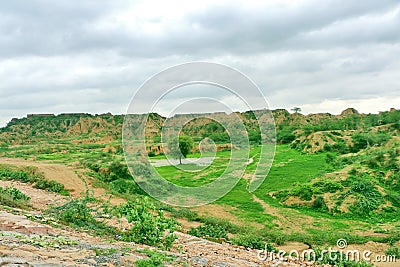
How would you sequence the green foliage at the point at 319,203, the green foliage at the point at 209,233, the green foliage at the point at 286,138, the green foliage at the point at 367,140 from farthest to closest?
the green foliage at the point at 286,138 < the green foliage at the point at 367,140 < the green foliage at the point at 319,203 < the green foliage at the point at 209,233

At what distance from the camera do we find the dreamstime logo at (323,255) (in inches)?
368

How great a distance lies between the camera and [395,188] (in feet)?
64.2

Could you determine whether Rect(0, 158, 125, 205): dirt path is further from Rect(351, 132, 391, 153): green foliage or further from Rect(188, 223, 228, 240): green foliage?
Rect(351, 132, 391, 153): green foliage

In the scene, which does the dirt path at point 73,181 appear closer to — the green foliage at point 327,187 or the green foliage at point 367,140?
the green foliage at point 327,187

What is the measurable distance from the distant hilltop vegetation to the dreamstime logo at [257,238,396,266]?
26.7m

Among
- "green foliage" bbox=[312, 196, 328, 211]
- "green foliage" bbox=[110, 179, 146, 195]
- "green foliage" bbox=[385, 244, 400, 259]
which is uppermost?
"green foliage" bbox=[110, 179, 146, 195]

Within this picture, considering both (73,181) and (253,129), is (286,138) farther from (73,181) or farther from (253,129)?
(73,181)

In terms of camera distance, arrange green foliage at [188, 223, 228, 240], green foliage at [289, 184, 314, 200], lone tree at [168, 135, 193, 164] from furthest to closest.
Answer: lone tree at [168, 135, 193, 164]
green foliage at [289, 184, 314, 200]
green foliage at [188, 223, 228, 240]

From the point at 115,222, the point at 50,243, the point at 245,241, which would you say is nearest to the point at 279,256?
the point at 245,241

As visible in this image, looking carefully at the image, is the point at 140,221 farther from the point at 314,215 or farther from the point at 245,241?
the point at 314,215

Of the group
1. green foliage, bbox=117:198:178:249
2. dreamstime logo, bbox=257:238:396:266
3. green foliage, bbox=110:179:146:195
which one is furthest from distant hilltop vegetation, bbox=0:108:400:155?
green foliage, bbox=117:198:178:249
